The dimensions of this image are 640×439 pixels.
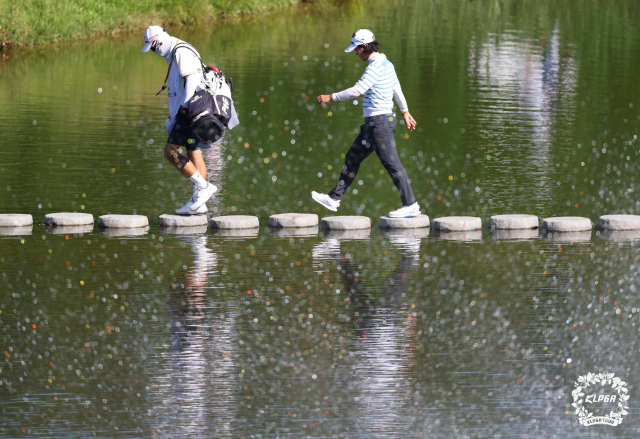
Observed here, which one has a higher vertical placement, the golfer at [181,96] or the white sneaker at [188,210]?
the golfer at [181,96]

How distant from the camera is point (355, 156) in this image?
12883mm

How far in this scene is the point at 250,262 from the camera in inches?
437

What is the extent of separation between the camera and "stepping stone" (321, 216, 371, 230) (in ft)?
41.0

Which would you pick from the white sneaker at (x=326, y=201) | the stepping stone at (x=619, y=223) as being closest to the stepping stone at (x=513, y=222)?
the stepping stone at (x=619, y=223)

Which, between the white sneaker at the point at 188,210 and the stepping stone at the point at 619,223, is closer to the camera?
the stepping stone at the point at 619,223

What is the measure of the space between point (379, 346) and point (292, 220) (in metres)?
4.09

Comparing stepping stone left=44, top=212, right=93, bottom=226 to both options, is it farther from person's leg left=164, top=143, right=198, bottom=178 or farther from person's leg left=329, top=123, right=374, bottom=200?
person's leg left=329, top=123, right=374, bottom=200

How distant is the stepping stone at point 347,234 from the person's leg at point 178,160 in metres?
1.51

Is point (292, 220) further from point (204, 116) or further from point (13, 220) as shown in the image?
point (13, 220)

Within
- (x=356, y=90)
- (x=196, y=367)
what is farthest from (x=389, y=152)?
(x=196, y=367)

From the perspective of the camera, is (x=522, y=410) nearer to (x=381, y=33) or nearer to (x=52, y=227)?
(x=52, y=227)

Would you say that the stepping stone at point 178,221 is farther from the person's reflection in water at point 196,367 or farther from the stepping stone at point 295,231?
the person's reflection in water at point 196,367

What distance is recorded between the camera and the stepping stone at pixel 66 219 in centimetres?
1254

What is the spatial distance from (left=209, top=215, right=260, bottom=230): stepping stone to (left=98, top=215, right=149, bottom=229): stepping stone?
2.24 ft
